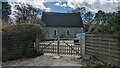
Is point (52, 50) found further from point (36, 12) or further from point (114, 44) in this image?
point (36, 12)

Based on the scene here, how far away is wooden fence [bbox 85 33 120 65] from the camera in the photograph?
6.50 metres

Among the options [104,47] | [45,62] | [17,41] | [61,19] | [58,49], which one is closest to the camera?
[104,47]

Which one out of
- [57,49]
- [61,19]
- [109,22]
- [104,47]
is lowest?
[57,49]

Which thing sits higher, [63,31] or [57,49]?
[57,49]

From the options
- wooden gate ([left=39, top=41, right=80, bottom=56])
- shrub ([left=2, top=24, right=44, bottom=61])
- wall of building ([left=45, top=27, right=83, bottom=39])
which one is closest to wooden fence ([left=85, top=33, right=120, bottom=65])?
wooden gate ([left=39, top=41, right=80, bottom=56])

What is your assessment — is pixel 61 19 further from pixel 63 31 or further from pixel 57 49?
pixel 57 49

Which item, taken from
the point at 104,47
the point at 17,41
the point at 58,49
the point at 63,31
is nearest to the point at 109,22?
the point at 104,47

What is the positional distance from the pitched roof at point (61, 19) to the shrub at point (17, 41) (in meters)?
25.1

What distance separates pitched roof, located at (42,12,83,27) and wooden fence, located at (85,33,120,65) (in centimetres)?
2663

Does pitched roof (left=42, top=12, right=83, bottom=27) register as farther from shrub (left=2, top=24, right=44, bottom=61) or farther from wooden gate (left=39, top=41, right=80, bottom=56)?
shrub (left=2, top=24, right=44, bottom=61)

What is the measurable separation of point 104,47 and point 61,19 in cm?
2912

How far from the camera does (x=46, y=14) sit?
119 feet

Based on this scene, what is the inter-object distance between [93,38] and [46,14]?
28304mm

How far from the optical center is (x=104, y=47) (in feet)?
24.2
